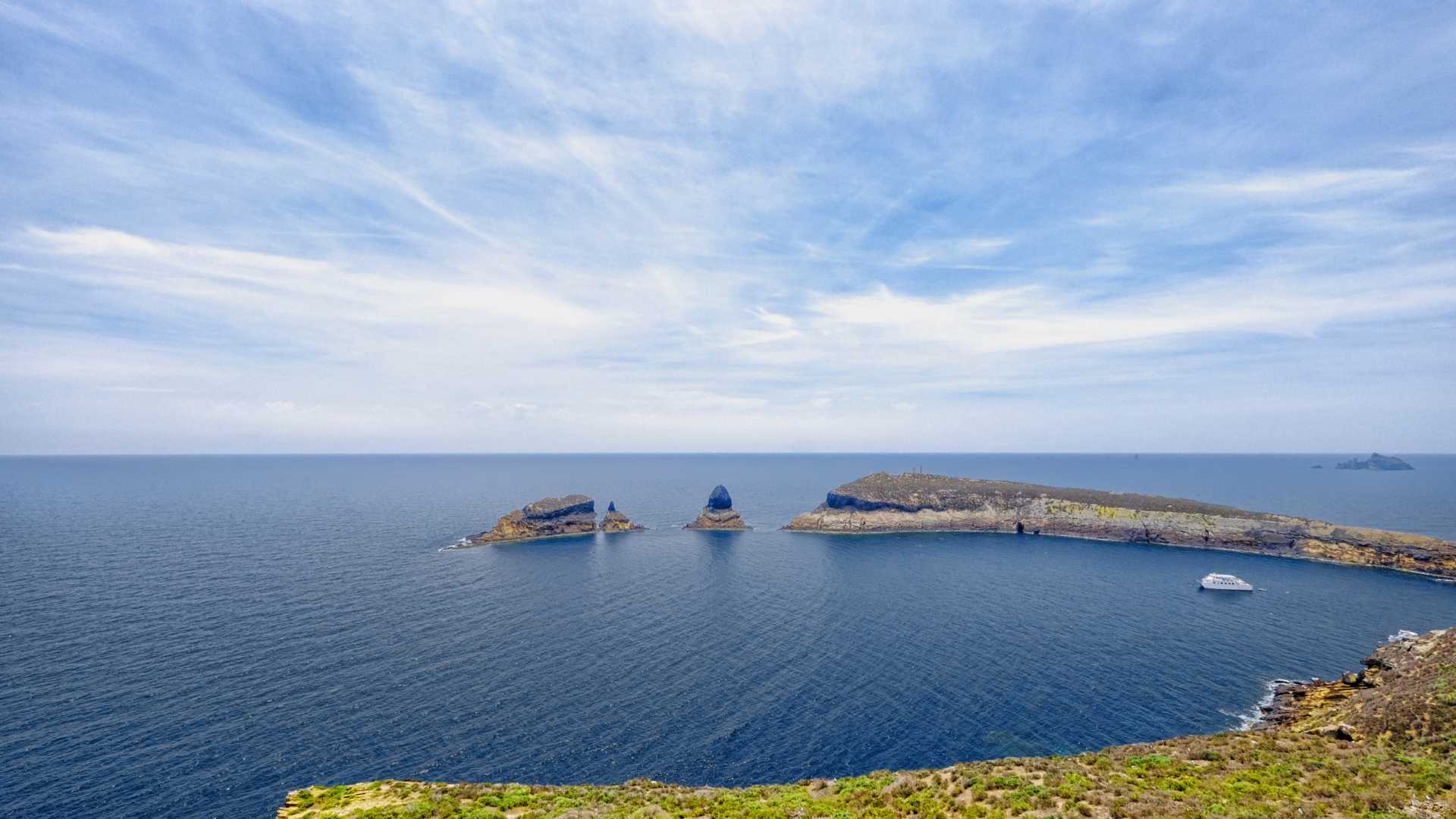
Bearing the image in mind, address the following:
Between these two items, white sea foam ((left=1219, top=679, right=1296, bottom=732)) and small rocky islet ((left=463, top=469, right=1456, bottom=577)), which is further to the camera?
small rocky islet ((left=463, top=469, right=1456, bottom=577))

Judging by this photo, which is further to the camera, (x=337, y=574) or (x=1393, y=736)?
(x=337, y=574)

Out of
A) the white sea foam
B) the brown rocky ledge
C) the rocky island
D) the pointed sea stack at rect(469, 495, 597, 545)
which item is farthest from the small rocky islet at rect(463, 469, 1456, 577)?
the rocky island

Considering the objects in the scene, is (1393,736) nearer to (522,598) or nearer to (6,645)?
(522,598)

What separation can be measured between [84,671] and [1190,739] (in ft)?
276

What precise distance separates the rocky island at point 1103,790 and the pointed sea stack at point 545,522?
96.1 m

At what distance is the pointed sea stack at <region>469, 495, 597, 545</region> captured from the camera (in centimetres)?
12538

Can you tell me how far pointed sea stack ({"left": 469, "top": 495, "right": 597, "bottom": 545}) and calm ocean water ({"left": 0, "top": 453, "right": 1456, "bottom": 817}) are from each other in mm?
21790

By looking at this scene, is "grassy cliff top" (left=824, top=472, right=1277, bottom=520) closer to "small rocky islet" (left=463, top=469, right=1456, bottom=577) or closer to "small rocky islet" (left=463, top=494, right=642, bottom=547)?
"small rocky islet" (left=463, top=469, right=1456, bottom=577)

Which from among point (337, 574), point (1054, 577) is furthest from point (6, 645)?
point (1054, 577)

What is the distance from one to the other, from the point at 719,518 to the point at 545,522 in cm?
4250

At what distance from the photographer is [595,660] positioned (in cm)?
5525

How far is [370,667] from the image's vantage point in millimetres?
51656

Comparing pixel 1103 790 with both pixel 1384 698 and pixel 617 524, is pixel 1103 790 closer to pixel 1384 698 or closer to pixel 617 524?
pixel 1384 698

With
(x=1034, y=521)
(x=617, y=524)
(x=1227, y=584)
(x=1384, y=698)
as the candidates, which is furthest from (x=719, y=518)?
(x=1384, y=698)
